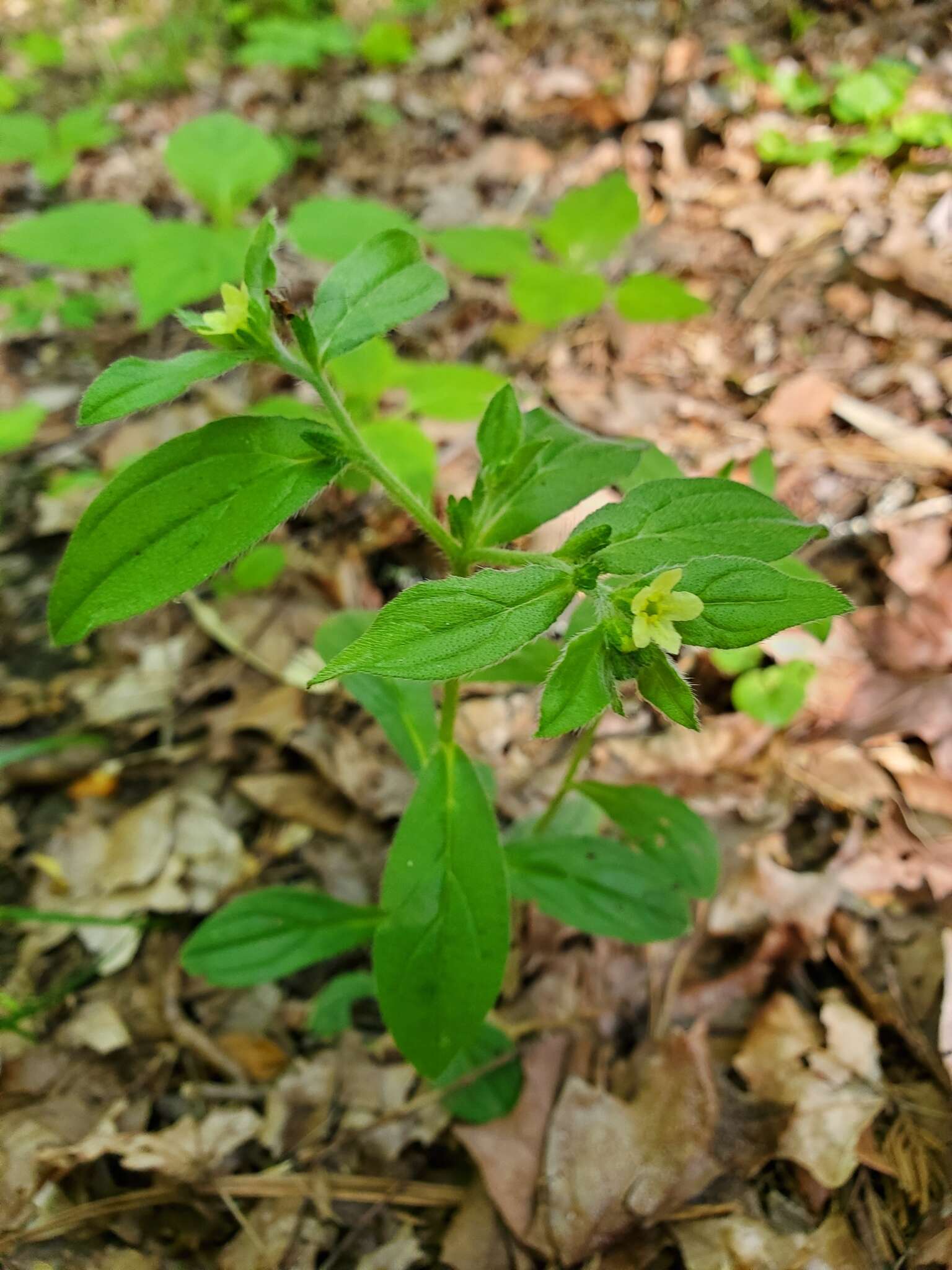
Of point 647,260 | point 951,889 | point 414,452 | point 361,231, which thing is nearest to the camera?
point 951,889

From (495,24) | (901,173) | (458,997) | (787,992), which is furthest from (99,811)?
(495,24)

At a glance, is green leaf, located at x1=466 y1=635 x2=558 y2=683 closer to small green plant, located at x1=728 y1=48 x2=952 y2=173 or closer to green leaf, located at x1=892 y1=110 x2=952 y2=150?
small green plant, located at x1=728 y1=48 x2=952 y2=173

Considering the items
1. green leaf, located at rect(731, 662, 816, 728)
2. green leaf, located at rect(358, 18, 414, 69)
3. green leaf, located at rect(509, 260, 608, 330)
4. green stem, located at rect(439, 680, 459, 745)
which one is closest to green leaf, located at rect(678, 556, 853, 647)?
green stem, located at rect(439, 680, 459, 745)

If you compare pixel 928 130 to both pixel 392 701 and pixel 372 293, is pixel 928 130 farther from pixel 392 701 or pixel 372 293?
pixel 392 701

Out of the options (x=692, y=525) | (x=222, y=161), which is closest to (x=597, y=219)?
(x=222, y=161)

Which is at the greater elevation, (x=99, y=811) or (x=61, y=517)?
(x=61, y=517)

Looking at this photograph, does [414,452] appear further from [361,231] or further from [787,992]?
[787,992]

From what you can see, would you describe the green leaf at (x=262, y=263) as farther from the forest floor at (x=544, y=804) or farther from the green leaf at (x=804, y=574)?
the forest floor at (x=544, y=804)
